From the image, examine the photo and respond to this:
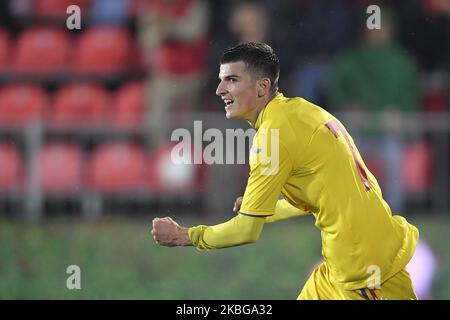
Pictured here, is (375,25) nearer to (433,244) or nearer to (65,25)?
(433,244)

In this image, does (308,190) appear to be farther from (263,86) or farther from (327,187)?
(263,86)

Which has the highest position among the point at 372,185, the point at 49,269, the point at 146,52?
the point at 146,52

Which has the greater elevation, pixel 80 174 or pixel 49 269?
pixel 80 174

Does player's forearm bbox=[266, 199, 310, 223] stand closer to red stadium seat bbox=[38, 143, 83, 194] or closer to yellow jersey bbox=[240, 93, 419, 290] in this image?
yellow jersey bbox=[240, 93, 419, 290]

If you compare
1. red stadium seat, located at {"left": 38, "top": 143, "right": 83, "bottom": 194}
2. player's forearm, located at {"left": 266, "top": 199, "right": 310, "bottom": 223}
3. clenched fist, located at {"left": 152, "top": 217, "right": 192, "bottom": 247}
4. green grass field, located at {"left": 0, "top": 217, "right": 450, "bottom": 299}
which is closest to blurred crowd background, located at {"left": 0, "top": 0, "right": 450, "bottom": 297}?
red stadium seat, located at {"left": 38, "top": 143, "right": 83, "bottom": 194}

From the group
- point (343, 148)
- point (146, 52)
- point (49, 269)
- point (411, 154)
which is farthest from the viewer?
point (146, 52)

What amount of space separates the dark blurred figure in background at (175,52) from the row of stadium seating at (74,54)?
0.94 ft

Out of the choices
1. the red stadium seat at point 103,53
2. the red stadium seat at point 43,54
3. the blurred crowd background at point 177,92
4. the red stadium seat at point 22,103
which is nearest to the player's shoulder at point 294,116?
the blurred crowd background at point 177,92

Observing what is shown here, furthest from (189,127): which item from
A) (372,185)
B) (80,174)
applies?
(372,185)

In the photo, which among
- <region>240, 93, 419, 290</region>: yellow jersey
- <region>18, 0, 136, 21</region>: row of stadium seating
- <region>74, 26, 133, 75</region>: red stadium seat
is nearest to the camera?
<region>240, 93, 419, 290</region>: yellow jersey

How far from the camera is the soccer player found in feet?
19.0

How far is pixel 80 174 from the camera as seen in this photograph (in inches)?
399
